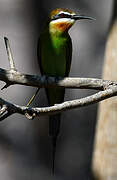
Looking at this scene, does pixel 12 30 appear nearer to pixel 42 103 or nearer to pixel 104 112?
pixel 42 103

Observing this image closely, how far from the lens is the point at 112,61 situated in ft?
10.1

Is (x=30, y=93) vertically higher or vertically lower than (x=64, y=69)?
lower

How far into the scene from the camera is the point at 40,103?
14.3 feet

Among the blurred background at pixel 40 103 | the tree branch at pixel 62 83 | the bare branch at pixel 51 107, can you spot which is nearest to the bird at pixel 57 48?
the tree branch at pixel 62 83

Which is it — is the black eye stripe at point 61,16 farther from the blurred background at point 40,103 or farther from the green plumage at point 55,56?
the blurred background at point 40,103

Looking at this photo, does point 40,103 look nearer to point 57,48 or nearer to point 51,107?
point 57,48

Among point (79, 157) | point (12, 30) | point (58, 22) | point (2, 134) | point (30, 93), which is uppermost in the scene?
point (58, 22)

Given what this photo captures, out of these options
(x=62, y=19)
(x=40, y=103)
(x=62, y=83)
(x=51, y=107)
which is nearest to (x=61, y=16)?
(x=62, y=19)

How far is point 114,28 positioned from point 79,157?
1765mm

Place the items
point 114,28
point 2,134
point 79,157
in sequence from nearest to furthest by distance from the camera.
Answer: point 114,28 < point 2,134 < point 79,157

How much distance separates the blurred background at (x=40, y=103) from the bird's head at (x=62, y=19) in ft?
4.42

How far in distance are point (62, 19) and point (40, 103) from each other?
1490 mm

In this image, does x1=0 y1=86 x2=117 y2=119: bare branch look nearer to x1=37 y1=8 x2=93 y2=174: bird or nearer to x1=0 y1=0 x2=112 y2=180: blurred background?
x1=37 y1=8 x2=93 y2=174: bird

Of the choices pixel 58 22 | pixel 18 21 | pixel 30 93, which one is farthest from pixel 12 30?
pixel 58 22
